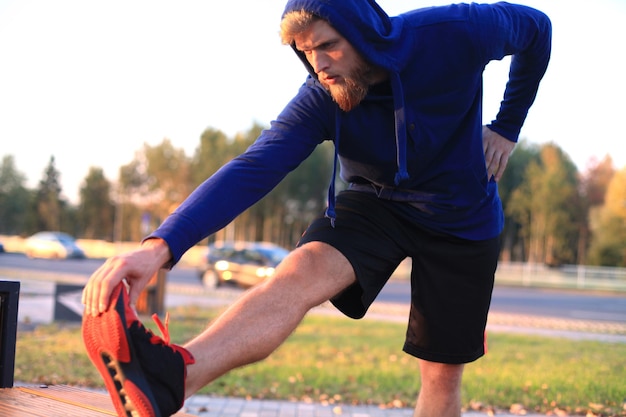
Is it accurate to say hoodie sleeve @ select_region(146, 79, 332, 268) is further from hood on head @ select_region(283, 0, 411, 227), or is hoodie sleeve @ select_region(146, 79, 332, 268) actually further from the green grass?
the green grass

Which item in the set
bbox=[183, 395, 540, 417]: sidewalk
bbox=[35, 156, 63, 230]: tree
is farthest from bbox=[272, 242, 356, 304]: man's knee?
bbox=[35, 156, 63, 230]: tree

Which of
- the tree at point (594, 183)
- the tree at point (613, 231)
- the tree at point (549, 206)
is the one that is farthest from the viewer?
the tree at point (594, 183)

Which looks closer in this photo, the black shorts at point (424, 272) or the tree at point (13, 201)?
the black shorts at point (424, 272)

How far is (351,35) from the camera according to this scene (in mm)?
2080

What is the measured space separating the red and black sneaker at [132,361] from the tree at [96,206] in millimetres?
68191

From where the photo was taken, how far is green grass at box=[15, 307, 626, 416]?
5.42m

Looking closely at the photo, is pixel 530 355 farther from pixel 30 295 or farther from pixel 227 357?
pixel 30 295

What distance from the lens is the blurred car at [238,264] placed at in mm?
19938

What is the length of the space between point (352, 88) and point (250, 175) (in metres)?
0.42

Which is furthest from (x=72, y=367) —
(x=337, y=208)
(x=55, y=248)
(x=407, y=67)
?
(x=55, y=248)

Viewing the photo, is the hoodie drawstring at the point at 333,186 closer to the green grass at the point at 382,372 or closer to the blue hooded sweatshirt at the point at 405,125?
the blue hooded sweatshirt at the point at 405,125

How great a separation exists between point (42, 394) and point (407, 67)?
5.97ft

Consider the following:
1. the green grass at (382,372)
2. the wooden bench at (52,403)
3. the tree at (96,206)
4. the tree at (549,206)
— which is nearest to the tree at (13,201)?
the tree at (96,206)

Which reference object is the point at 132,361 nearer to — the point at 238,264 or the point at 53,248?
the point at 238,264
